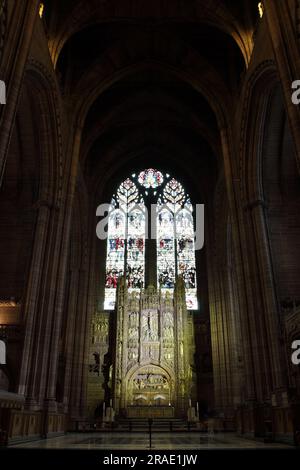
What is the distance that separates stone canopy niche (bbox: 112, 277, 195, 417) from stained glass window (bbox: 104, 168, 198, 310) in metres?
1.69

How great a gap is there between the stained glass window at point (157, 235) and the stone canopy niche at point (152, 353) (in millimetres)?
1691

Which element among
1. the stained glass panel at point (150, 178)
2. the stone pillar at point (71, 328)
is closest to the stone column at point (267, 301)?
the stone pillar at point (71, 328)

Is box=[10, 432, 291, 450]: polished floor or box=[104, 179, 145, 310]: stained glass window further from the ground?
box=[104, 179, 145, 310]: stained glass window

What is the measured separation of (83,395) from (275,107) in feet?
56.5

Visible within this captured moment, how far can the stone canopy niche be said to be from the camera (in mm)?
20272

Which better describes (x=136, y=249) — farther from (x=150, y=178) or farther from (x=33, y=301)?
(x=33, y=301)

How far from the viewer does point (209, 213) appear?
25.3 metres

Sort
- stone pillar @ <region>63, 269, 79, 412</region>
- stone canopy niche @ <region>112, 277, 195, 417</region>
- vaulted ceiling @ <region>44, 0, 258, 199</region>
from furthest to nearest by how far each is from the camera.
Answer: stone canopy niche @ <region>112, 277, 195, 417</region>
stone pillar @ <region>63, 269, 79, 412</region>
vaulted ceiling @ <region>44, 0, 258, 199</region>

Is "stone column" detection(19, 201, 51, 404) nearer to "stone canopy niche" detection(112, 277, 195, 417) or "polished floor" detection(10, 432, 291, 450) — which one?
"polished floor" detection(10, 432, 291, 450)

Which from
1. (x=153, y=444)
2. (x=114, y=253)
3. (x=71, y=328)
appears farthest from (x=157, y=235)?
(x=153, y=444)

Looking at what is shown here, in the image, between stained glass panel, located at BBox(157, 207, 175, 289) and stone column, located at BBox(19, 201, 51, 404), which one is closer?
stone column, located at BBox(19, 201, 51, 404)

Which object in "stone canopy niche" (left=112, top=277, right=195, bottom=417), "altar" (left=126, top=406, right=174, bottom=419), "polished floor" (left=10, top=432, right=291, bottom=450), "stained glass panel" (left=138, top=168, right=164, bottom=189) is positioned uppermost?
"stained glass panel" (left=138, top=168, right=164, bottom=189)

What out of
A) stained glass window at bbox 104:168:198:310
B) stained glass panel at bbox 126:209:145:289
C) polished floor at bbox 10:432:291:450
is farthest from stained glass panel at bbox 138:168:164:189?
polished floor at bbox 10:432:291:450
